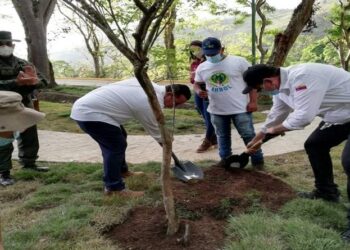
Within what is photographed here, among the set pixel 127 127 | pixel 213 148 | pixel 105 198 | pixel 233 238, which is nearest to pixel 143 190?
pixel 105 198

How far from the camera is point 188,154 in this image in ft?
21.4

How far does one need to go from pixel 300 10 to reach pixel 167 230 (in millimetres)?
6850

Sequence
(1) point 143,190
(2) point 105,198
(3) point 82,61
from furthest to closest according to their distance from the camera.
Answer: (3) point 82,61, (1) point 143,190, (2) point 105,198

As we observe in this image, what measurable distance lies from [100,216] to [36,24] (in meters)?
9.95

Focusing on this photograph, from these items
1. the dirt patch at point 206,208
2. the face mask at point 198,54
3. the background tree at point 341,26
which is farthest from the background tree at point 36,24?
the dirt patch at point 206,208

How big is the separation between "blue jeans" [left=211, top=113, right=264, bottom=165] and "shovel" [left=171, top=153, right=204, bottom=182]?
0.61m

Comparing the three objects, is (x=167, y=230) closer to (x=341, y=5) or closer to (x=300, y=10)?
(x=300, y=10)

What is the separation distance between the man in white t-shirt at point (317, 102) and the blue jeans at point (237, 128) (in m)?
0.98

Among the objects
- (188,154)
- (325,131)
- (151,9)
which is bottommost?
(188,154)

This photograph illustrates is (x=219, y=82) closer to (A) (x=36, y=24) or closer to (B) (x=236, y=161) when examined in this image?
(B) (x=236, y=161)

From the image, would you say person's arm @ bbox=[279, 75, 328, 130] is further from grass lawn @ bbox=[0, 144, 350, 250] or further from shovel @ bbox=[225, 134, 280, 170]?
shovel @ bbox=[225, 134, 280, 170]

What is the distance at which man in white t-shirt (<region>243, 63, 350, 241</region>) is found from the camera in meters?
3.48

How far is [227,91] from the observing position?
509cm

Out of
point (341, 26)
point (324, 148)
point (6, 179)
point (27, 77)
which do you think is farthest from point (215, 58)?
point (341, 26)
